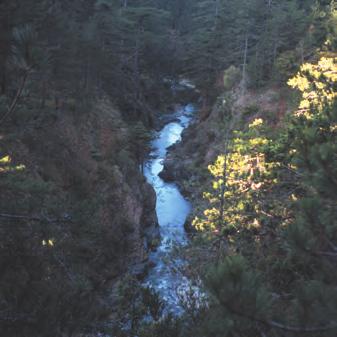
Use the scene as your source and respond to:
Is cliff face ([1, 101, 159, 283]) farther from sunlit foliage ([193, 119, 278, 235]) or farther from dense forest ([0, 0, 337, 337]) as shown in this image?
sunlit foliage ([193, 119, 278, 235])

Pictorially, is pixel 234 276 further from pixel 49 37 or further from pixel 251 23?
pixel 251 23

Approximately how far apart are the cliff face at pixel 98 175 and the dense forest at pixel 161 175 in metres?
0.10

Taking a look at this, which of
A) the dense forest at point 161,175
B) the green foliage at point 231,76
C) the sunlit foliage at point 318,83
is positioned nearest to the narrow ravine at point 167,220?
the dense forest at point 161,175

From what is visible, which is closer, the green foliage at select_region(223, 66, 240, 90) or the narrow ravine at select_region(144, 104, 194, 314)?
the narrow ravine at select_region(144, 104, 194, 314)

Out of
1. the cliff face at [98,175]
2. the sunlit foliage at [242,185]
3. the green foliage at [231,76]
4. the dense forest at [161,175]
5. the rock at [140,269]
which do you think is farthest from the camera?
the green foliage at [231,76]

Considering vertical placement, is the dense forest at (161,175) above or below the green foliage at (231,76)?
below

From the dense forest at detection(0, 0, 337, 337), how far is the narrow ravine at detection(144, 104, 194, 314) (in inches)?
26.6

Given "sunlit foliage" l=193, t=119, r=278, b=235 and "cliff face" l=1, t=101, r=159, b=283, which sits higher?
"cliff face" l=1, t=101, r=159, b=283

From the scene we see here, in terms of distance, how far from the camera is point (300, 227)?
3732mm

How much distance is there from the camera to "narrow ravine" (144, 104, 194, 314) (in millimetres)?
14891

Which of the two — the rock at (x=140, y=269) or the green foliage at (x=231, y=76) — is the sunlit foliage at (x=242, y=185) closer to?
the rock at (x=140, y=269)

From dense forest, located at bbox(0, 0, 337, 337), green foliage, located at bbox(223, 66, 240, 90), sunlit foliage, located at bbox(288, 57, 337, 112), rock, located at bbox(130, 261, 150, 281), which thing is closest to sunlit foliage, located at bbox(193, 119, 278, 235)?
dense forest, located at bbox(0, 0, 337, 337)

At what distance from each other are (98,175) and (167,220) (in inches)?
274

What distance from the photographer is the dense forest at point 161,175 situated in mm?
4109
